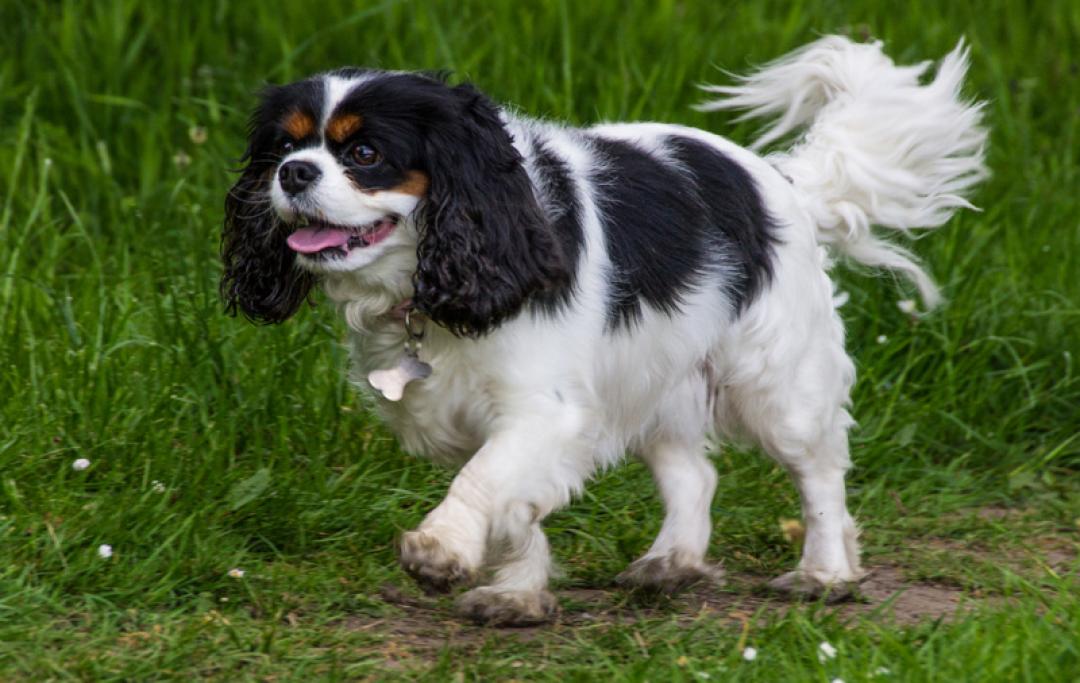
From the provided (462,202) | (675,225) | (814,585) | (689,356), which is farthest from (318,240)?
(814,585)

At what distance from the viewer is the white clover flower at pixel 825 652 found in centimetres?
314

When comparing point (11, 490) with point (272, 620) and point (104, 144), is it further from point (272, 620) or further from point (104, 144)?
point (104, 144)

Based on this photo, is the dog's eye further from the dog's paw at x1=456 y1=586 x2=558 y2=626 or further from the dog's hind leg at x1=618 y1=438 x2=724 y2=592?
the dog's hind leg at x1=618 y1=438 x2=724 y2=592

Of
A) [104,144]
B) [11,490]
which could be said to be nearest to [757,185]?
[11,490]

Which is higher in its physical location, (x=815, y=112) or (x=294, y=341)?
(x=815, y=112)

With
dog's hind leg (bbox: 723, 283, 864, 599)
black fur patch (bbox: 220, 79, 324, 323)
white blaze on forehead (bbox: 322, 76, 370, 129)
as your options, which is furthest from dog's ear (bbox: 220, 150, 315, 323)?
dog's hind leg (bbox: 723, 283, 864, 599)

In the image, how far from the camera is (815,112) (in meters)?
4.50

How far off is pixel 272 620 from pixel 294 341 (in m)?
1.17

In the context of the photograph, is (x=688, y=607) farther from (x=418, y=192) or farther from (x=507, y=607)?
(x=418, y=192)

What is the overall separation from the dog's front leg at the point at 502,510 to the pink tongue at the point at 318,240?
51cm

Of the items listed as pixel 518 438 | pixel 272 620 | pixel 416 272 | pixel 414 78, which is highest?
pixel 414 78

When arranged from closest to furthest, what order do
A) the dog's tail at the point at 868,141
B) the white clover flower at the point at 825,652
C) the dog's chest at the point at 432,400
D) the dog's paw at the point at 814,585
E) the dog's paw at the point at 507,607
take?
the white clover flower at the point at 825,652 → the dog's chest at the point at 432,400 → the dog's paw at the point at 507,607 → the dog's paw at the point at 814,585 → the dog's tail at the point at 868,141

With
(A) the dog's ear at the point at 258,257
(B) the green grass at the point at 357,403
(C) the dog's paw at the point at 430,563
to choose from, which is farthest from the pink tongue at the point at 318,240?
(B) the green grass at the point at 357,403

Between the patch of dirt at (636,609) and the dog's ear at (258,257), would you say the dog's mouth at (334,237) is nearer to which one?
the dog's ear at (258,257)
